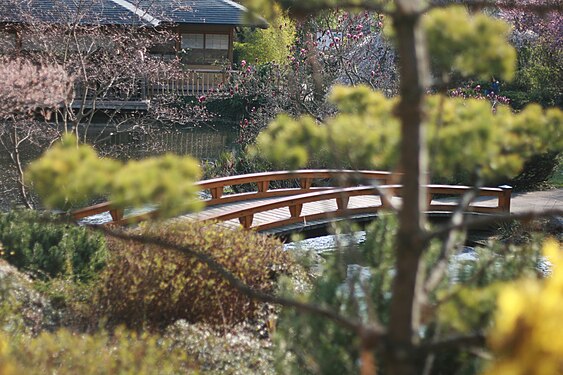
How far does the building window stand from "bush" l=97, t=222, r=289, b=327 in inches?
964

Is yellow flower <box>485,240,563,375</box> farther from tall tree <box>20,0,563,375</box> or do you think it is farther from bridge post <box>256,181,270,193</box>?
bridge post <box>256,181,270,193</box>

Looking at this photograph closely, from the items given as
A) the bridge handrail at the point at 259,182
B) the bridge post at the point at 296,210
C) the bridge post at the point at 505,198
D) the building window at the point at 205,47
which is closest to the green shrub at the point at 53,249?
the bridge handrail at the point at 259,182

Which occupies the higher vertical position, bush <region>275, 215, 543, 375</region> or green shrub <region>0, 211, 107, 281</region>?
bush <region>275, 215, 543, 375</region>

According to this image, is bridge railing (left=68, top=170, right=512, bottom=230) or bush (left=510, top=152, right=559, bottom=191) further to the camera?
bush (left=510, top=152, right=559, bottom=191)

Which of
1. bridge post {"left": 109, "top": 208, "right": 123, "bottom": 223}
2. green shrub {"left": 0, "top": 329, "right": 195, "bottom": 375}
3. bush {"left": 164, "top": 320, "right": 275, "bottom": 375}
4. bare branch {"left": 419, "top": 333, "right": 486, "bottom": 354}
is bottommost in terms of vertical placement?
bush {"left": 164, "top": 320, "right": 275, "bottom": 375}

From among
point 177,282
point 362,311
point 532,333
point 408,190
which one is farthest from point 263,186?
point 532,333

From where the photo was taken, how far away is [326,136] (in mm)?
3432

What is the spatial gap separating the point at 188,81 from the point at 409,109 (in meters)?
27.2

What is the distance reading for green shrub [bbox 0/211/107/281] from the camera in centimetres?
838

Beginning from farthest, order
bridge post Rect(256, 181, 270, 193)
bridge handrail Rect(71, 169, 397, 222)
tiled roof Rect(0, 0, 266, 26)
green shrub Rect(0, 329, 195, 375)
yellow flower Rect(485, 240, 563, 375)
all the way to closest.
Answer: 1. tiled roof Rect(0, 0, 266, 26)
2. bridge post Rect(256, 181, 270, 193)
3. bridge handrail Rect(71, 169, 397, 222)
4. green shrub Rect(0, 329, 195, 375)
5. yellow flower Rect(485, 240, 563, 375)

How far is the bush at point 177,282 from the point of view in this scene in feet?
23.5

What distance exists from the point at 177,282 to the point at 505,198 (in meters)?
7.82

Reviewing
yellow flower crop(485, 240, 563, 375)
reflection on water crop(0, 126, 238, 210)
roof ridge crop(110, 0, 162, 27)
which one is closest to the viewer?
yellow flower crop(485, 240, 563, 375)

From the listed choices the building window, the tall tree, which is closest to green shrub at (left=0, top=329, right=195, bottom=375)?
the tall tree
